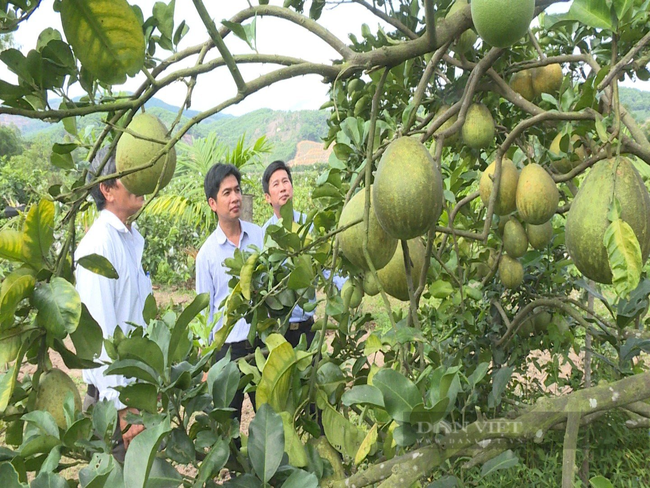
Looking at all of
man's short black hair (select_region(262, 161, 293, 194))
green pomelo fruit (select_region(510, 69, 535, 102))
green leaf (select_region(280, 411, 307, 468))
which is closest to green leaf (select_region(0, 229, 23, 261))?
green leaf (select_region(280, 411, 307, 468))

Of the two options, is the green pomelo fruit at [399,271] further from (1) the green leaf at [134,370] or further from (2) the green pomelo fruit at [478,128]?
(1) the green leaf at [134,370]

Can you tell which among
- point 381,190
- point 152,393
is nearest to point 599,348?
point 381,190

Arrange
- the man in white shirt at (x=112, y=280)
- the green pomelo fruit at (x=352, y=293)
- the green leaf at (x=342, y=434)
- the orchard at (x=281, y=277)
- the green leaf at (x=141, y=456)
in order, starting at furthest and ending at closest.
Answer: the man in white shirt at (x=112, y=280) → the green pomelo fruit at (x=352, y=293) → the green leaf at (x=342, y=434) → the orchard at (x=281, y=277) → the green leaf at (x=141, y=456)

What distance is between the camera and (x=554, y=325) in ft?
5.51

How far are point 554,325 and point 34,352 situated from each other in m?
1.48

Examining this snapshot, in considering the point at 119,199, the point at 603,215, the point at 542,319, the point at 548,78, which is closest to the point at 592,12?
the point at 603,215

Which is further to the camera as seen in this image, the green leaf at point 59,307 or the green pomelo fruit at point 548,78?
the green pomelo fruit at point 548,78

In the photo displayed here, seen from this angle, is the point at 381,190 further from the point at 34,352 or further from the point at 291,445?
the point at 34,352

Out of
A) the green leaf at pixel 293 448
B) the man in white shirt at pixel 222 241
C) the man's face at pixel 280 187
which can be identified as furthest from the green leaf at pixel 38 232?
the man's face at pixel 280 187

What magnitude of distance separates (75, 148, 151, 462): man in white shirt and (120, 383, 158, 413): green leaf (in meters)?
1.07

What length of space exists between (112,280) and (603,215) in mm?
1465

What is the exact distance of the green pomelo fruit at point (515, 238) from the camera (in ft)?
4.36

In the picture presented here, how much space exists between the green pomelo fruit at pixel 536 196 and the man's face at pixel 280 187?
5.99ft

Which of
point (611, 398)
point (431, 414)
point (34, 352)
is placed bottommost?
point (611, 398)
